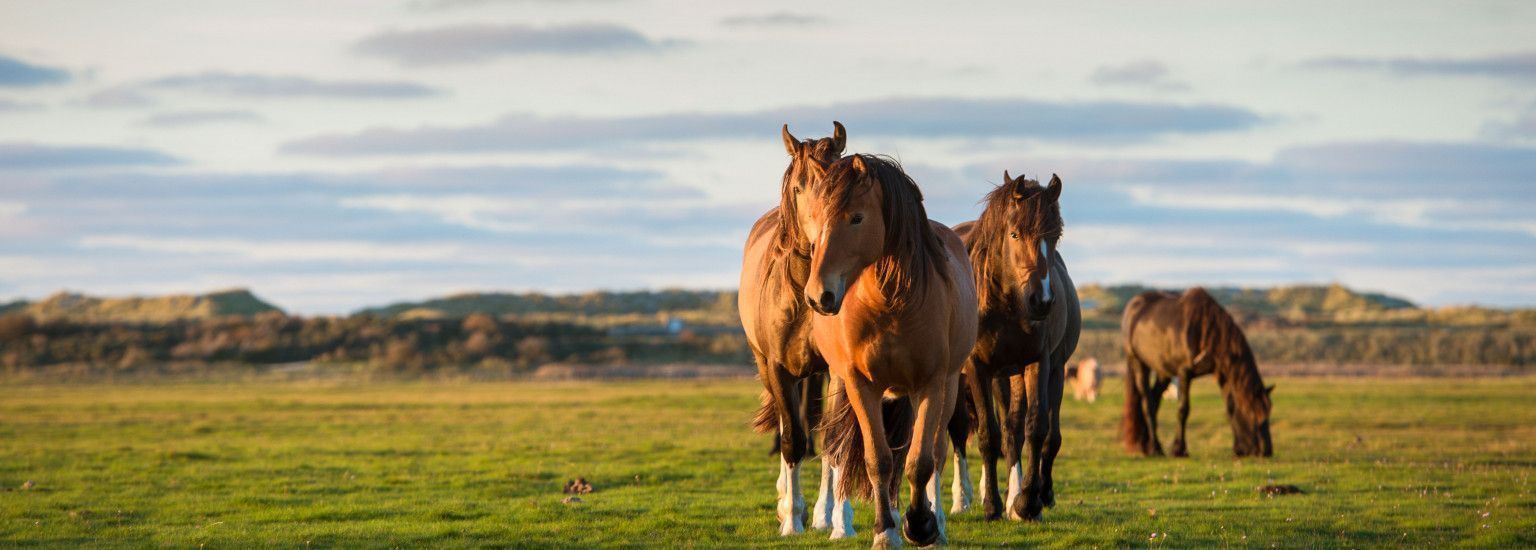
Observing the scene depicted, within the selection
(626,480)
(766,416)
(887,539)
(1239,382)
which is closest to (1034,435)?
(766,416)

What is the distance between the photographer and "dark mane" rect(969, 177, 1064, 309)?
29.8 ft

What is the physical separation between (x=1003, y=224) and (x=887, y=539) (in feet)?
8.93

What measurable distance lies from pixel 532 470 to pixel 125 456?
682 centimetres

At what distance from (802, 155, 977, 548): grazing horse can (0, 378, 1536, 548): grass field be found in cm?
107

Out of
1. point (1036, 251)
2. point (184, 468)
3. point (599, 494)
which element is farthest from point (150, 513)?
point (1036, 251)

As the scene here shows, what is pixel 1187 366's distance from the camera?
1870 centimetres

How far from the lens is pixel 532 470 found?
15.3m

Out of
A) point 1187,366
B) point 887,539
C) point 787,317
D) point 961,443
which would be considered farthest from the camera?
point 1187,366

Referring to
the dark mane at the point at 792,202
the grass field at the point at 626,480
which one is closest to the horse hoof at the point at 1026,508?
the grass field at the point at 626,480

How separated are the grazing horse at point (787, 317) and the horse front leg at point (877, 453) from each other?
744 millimetres

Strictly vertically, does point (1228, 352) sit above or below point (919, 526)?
above

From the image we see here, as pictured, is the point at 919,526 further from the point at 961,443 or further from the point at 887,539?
the point at 961,443

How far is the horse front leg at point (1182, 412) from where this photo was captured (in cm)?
1762

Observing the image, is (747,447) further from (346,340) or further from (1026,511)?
(346,340)
